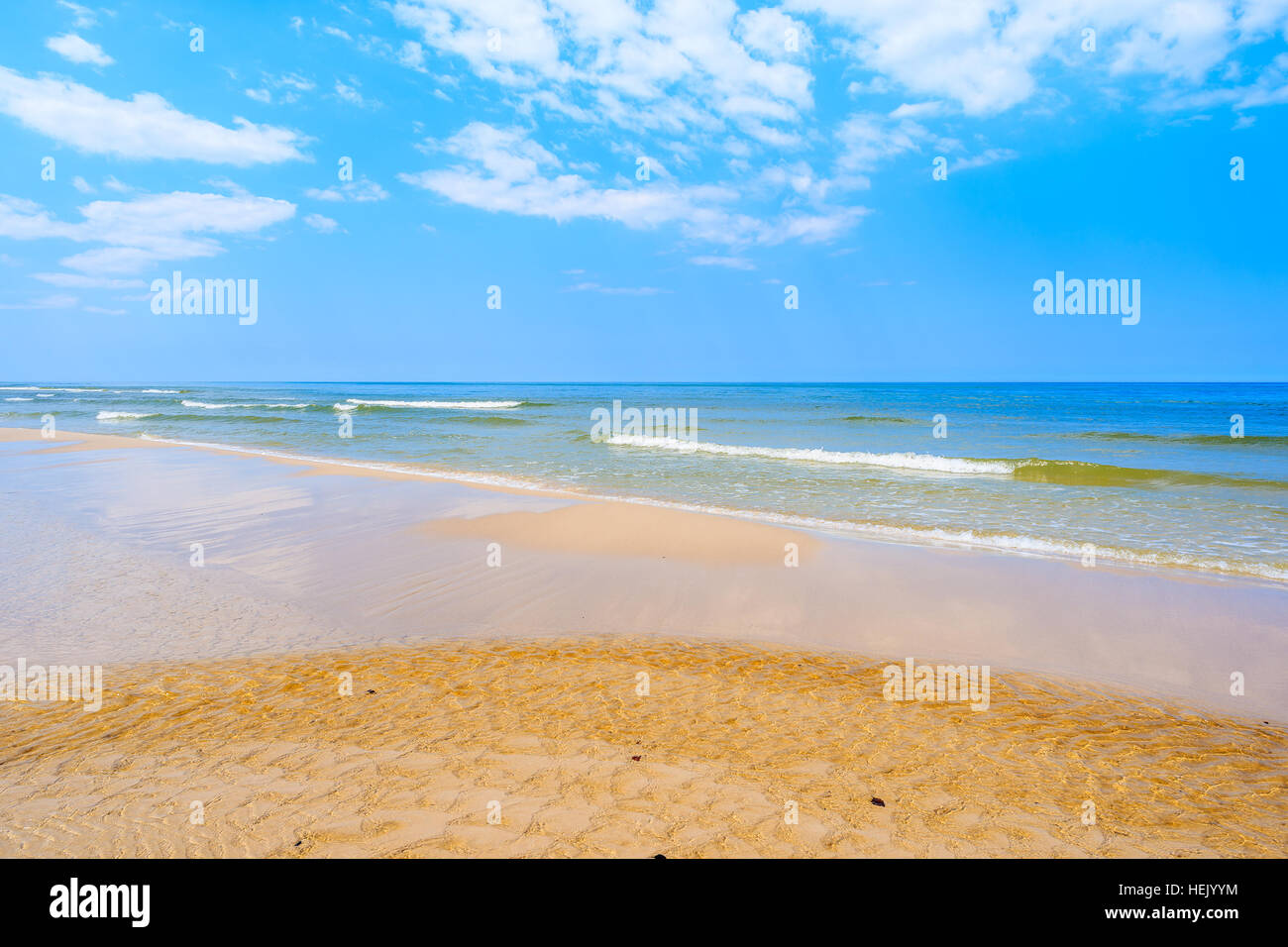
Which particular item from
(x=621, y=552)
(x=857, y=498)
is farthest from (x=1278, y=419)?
(x=621, y=552)

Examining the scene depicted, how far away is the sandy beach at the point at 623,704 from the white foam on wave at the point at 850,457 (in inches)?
449

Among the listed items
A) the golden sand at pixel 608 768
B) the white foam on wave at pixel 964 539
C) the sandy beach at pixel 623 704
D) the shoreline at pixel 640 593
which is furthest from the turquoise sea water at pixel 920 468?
the golden sand at pixel 608 768

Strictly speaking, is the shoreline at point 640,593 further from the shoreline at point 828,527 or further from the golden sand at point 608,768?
the golden sand at point 608,768

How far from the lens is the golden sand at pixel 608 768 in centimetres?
299

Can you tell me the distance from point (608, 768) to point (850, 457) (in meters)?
19.7

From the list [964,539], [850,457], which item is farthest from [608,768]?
[850,457]

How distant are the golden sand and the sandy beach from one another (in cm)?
2

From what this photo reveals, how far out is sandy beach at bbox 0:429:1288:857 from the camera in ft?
10.1

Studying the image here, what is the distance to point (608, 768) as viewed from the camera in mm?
3600

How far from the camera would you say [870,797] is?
11.0ft

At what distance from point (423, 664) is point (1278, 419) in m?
54.6

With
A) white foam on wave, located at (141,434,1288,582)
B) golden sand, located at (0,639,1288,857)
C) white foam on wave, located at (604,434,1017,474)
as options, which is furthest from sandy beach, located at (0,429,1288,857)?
white foam on wave, located at (604,434,1017,474)

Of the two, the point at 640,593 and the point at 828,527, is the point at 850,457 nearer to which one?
the point at 828,527
